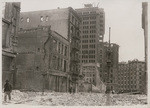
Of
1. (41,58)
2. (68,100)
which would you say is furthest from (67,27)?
(68,100)

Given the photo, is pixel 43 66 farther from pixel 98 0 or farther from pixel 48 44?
pixel 98 0

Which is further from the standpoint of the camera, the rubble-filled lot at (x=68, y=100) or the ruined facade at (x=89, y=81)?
the ruined facade at (x=89, y=81)

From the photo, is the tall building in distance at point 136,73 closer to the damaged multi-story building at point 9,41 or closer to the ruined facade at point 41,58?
the ruined facade at point 41,58

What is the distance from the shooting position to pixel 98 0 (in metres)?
5.85

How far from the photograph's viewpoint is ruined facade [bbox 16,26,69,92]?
290 inches

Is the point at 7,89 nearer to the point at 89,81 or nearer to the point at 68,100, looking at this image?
the point at 68,100

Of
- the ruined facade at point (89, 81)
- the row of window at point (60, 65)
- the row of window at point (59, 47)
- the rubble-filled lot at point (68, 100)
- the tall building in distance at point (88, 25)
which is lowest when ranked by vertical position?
the rubble-filled lot at point (68, 100)

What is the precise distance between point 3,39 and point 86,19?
3.19 m

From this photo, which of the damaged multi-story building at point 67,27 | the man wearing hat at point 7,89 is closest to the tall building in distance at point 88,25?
the damaged multi-story building at point 67,27

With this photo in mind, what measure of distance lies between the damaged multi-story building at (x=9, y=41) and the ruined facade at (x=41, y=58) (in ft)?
0.58

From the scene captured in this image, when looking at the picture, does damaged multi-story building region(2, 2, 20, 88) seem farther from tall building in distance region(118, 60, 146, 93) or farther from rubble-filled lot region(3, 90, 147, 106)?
tall building in distance region(118, 60, 146, 93)

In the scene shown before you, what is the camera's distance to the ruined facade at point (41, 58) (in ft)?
24.2

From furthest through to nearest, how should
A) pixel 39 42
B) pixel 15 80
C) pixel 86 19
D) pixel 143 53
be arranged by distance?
pixel 86 19, pixel 39 42, pixel 15 80, pixel 143 53

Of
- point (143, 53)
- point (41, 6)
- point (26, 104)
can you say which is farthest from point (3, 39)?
point (143, 53)
